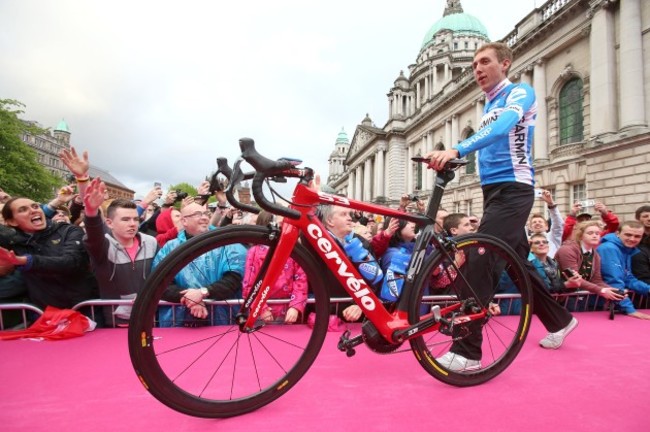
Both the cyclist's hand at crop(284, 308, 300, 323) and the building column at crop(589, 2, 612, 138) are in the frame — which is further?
the building column at crop(589, 2, 612, 138)

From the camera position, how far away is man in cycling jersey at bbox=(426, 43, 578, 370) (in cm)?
245

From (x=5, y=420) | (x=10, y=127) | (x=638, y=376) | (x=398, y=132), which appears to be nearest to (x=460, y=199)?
(x=398, y=132)

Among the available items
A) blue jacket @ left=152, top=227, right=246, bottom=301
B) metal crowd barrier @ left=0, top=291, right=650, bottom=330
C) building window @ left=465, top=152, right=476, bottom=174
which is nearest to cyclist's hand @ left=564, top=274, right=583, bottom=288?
metal crowd barrier @ left=0, top=291, right=650, bottom=330

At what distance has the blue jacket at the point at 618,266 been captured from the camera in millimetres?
4730

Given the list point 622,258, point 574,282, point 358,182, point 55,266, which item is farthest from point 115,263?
point 358,182

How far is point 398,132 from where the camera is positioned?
51.1 metres

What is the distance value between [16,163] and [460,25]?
207 feet

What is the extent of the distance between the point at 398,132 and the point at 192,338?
5111 centimetres

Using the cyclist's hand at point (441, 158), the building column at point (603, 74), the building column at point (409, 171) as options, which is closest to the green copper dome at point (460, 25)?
the building column at point (409, 171)

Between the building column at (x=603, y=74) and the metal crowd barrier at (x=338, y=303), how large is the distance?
16187 millimetres

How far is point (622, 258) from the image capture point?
16.0 feet

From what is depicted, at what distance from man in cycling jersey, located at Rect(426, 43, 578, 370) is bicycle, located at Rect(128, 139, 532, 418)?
0.09 m

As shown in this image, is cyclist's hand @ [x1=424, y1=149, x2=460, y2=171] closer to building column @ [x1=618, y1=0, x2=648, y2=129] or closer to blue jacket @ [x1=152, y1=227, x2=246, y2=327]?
blue jacket @ [x1=152, y1=227, x2=246, y2=327]

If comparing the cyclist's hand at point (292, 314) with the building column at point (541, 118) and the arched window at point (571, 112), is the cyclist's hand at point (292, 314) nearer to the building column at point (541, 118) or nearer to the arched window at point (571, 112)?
the arched window at point (571, 112)
